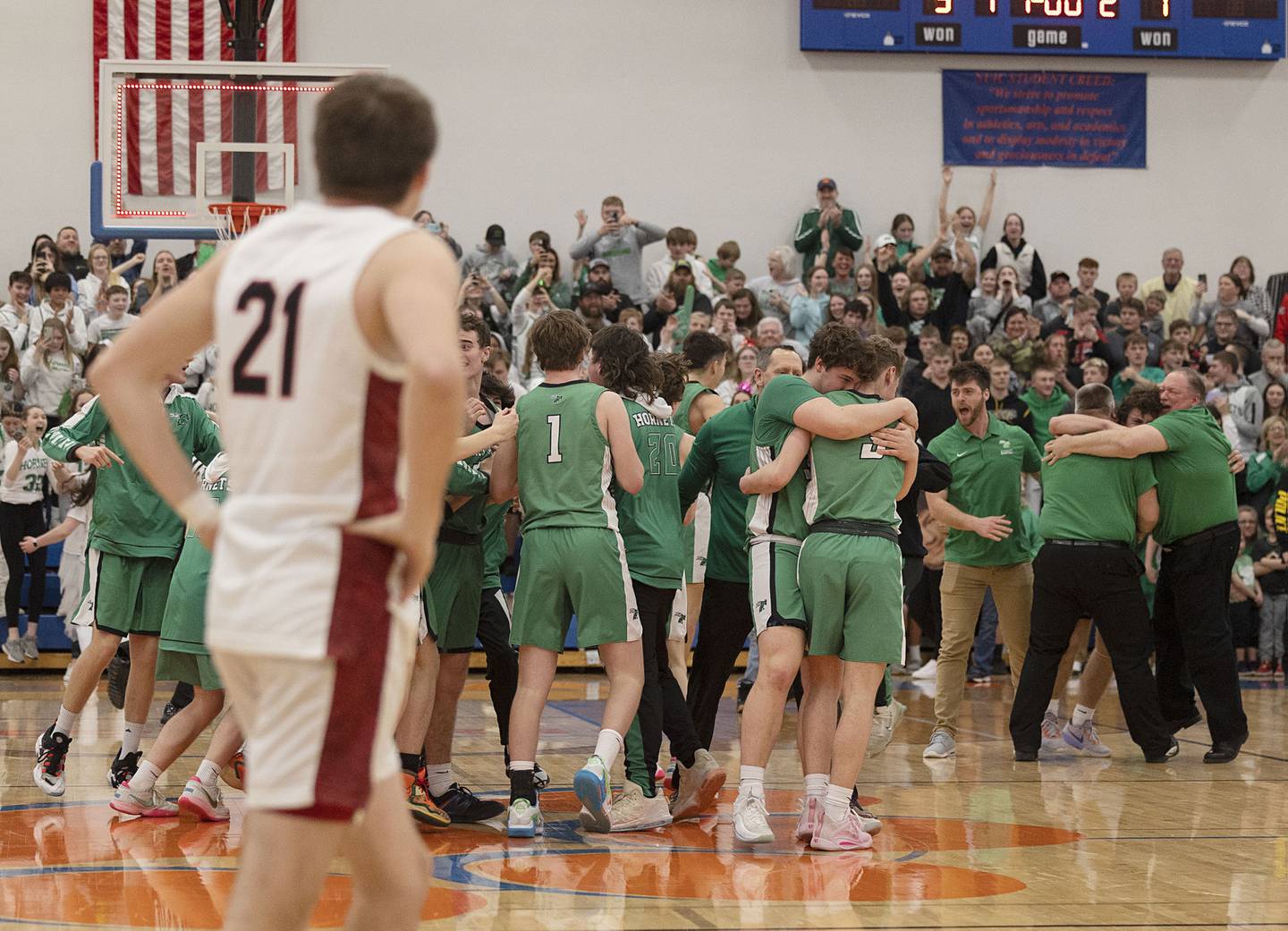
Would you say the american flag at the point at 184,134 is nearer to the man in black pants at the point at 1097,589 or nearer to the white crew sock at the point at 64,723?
the white crew sock at the point at 64,723

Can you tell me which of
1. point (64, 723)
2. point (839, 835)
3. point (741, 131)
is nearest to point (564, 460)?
point (839, 835)

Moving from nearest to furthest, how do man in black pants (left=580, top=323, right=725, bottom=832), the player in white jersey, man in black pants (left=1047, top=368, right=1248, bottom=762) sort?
the player in white jersey
man in black pants (left=580, top=323, right=725, bottom=832)
man in black pants (left=1047, top=368, right=1248, bottom=762)

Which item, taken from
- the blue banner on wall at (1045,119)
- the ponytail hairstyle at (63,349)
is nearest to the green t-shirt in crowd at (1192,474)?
the ponytail hairstyle at (63,349)

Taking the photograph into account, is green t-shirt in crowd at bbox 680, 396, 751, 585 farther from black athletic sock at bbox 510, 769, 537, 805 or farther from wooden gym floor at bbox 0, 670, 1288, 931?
black athletic sock at bbox 510, 769, 537, 805

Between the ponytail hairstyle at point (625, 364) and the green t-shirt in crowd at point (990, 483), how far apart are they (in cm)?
277

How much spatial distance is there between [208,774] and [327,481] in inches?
152

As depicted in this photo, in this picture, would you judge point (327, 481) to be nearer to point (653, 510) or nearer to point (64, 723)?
point (653, 510)

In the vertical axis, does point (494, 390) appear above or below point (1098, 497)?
above

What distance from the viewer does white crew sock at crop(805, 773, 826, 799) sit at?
570 centimetres

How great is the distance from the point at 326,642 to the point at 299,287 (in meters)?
0.58

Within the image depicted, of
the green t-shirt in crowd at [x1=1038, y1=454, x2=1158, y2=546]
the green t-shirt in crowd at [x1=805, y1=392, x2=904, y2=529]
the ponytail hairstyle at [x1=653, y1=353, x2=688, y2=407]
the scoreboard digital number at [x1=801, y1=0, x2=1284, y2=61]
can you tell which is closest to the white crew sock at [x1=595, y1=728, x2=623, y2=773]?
the green t-shirt in crowd at [x1=805, y1=392, x2=904, y2=529]

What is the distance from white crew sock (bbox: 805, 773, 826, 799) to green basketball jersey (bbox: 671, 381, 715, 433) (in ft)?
7.67

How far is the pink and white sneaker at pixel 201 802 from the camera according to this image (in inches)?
232

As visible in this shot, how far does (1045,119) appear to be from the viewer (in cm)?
1942
